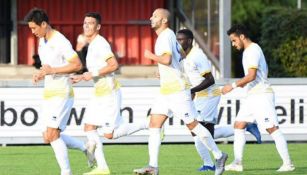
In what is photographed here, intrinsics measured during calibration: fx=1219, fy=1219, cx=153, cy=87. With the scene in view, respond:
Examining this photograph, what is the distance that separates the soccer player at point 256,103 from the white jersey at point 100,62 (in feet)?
5.82

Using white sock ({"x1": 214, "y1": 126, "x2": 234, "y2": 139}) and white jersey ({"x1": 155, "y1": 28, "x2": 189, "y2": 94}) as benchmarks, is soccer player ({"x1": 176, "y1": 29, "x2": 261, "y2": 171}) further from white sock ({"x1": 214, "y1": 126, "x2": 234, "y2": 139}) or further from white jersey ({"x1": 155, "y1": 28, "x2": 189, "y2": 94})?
white jersey ({"x1": 155, "y1": 28, "x2": 189, "y2": 94})

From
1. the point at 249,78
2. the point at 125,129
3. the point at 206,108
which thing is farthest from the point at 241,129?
the point at 125,129

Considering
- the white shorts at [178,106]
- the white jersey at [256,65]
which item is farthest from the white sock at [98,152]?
the white jersey at [256,65]

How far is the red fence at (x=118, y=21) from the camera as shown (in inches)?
1304

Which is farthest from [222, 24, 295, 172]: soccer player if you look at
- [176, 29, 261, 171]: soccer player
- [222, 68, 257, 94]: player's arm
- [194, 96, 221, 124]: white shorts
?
[194, 96, 221, 124]: white shorts

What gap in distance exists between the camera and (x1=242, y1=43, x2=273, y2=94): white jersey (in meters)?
17.3

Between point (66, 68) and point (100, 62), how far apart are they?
67.4 inches

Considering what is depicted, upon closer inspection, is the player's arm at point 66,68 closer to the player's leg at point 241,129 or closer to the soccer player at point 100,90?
the soccer player at point 100,90

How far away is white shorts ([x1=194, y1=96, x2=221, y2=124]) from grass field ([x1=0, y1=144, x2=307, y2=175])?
0.75 m

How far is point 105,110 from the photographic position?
55.6 feet

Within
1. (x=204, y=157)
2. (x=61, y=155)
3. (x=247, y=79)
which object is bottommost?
(x=204, y=157)

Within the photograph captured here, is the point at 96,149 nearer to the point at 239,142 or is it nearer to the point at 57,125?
the point at 57,125

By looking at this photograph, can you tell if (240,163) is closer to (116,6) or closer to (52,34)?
(52,34)

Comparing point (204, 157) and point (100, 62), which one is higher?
point (100, 62)
